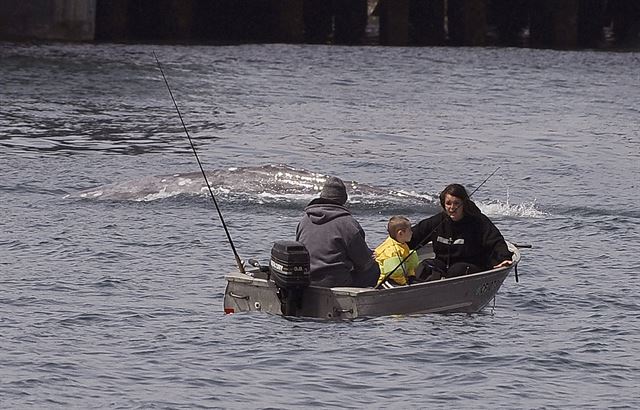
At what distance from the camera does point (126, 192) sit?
2297 centimetres

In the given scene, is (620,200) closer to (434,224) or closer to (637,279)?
(637,279)

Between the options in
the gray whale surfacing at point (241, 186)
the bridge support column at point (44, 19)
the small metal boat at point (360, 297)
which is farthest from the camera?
the bridge support column at point (44, 19)

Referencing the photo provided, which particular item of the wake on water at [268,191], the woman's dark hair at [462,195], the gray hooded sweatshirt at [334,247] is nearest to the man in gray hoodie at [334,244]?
the gray hooded sweatshirt at [334,247]

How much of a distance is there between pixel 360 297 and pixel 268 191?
9.41 m

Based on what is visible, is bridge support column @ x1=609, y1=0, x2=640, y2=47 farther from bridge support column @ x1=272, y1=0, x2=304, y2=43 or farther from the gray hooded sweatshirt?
the gray hooded sweatshirt

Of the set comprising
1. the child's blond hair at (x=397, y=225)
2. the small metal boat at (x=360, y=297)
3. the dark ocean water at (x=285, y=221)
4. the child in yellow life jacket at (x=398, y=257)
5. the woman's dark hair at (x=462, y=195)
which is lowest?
the dark ocean water at (x=285, y=221)

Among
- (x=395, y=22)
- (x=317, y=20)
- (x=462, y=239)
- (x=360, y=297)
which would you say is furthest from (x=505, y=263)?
(x=317, y=20)

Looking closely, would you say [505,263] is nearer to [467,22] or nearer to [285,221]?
[285,221]

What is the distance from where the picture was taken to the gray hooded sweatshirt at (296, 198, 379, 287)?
47.4 feet

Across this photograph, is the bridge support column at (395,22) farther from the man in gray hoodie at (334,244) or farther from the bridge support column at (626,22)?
the man in gray hoodie at (334,244)

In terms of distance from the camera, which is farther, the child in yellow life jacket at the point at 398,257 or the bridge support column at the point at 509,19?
the bridge support column at the point at 509,19

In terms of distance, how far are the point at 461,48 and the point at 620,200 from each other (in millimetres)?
29381

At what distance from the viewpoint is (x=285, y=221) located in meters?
21.3

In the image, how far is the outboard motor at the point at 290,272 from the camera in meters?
13.9
